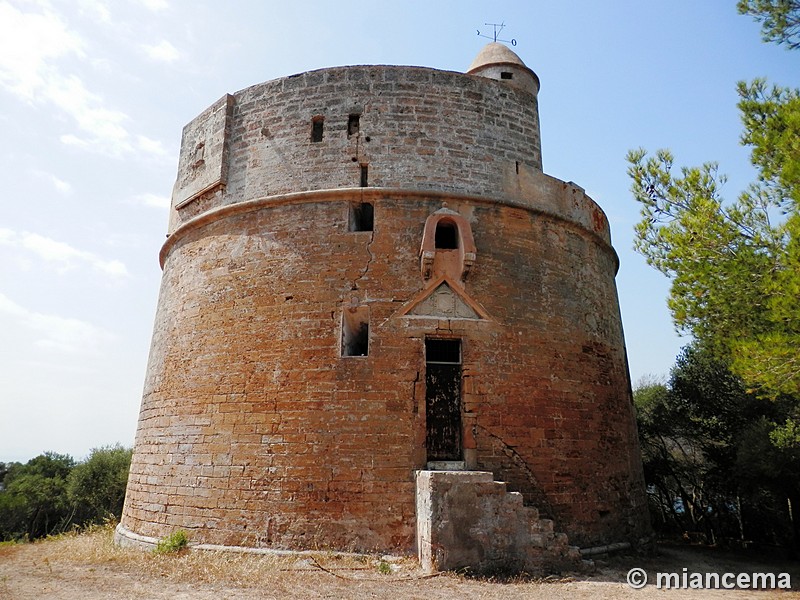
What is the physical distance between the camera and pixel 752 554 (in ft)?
35.2

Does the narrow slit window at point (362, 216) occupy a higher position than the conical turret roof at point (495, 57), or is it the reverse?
the conical turret roof at point (495, 57)

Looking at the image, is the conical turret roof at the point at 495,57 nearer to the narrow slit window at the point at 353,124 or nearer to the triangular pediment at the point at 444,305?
the narrow slit window at the point at 353,124

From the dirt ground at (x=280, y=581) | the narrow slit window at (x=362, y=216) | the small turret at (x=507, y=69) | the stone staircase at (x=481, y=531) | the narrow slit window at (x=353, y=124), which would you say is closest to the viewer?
the dirt ground at (x=280, y=581)

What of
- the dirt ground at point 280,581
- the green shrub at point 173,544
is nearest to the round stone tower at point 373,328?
the green shrub at point 173,544

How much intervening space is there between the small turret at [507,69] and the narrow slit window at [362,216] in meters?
4.71

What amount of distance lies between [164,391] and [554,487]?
616 centimetres

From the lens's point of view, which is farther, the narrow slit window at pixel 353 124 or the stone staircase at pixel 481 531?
the narrow slit window at pixel 353 124

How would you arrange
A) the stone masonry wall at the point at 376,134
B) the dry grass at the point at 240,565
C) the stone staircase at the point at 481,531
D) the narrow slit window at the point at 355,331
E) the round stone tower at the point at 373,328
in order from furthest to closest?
1. the stone masonry wall at the point at 376,134
2. the narrow slit window at the point at 355,331
3. the round stone tower at the point at 373,328
4. the stone staircase at the point at 481,531
5. the dry grass at the point at 240,565

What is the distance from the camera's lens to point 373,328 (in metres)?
8.14

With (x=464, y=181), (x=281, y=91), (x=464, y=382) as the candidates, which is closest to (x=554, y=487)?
(x=464, y=382)

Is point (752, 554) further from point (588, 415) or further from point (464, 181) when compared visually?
point (464, 181)

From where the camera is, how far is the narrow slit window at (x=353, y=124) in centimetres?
923

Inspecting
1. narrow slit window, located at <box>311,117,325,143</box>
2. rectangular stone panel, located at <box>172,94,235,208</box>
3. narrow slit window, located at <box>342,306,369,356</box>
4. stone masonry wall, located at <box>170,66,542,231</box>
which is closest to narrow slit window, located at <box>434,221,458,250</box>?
stone masonry wall, located at <box>170,66,542,231</box>

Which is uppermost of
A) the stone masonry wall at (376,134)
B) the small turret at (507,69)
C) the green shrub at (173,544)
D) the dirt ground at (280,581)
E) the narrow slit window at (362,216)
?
the small turret at (507,69)
